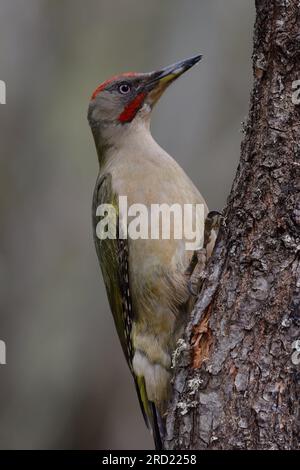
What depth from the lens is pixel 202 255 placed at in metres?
5.08

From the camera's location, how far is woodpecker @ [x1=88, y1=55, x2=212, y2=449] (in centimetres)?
521

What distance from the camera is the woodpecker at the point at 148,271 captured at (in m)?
5.21

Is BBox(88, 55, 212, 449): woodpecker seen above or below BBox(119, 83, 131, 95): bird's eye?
below

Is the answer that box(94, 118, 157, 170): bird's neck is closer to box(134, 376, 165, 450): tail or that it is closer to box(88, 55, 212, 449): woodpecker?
box(88, 55, 212, 449): woodpecker

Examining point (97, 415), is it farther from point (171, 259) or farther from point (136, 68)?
point (171, 259)

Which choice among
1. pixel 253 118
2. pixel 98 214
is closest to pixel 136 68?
pixel 98 214

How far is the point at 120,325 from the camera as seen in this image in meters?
5.70

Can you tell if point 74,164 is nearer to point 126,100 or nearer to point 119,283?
point 126,100

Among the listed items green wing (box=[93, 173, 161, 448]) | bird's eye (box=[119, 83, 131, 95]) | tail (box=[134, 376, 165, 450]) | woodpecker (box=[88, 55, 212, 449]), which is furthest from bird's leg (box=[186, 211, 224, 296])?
bird's eye (box=[119, 83, 131, 95])

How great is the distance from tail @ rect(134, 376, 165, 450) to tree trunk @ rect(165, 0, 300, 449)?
129cm

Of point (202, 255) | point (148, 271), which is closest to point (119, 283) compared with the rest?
point (148, 271)

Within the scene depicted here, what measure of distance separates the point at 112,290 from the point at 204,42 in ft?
16.2

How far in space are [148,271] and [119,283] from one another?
0.34m

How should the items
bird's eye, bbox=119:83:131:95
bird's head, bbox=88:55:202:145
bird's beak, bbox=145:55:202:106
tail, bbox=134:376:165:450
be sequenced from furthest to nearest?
1. bird's eye, bbox=119:83:131:95
2. bird's head, bbox=88:55:202:145
3. bird's beak, bbox=145:55:202:106
4. tail, bbox=134:376:165:450
